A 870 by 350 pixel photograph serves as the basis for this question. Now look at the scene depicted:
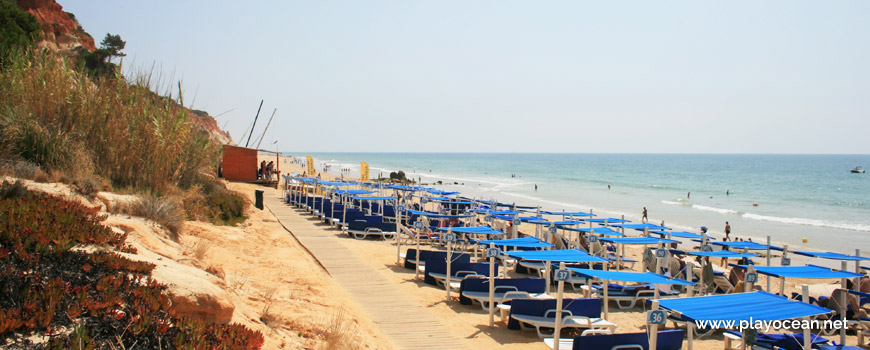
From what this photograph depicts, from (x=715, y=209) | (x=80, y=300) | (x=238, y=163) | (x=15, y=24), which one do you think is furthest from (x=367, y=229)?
(x=715, y=209)

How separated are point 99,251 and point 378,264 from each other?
8.52 m

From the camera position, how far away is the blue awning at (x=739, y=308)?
5.19 meters

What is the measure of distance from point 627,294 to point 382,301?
17.2ft

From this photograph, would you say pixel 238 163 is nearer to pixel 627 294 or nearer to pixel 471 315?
pixel 471 315

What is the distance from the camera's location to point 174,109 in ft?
39.1

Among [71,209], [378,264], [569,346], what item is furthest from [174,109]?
[569,346]

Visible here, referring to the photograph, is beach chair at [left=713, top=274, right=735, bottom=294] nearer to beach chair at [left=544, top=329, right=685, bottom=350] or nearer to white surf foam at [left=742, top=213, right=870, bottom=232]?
beach chair at [left=544, top=329, right=685, bottom=350]

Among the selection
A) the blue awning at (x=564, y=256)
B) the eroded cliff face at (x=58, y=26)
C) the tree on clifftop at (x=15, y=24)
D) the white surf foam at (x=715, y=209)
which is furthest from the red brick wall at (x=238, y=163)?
the white surf foam at (x=715, y=209)

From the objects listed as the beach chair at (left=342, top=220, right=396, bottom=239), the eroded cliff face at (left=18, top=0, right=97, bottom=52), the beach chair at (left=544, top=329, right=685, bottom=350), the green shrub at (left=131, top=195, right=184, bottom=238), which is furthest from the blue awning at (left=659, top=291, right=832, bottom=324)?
the eroded cliff face at (left=18, top=0, right=97, bottom=52)

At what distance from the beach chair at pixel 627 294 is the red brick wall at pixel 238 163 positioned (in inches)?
946

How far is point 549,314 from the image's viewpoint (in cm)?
843

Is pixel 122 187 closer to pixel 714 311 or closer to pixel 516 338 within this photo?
pixel 516 338

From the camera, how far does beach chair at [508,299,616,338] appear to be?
8.18 meters

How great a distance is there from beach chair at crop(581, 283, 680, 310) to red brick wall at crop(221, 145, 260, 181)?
24033 millimetres
